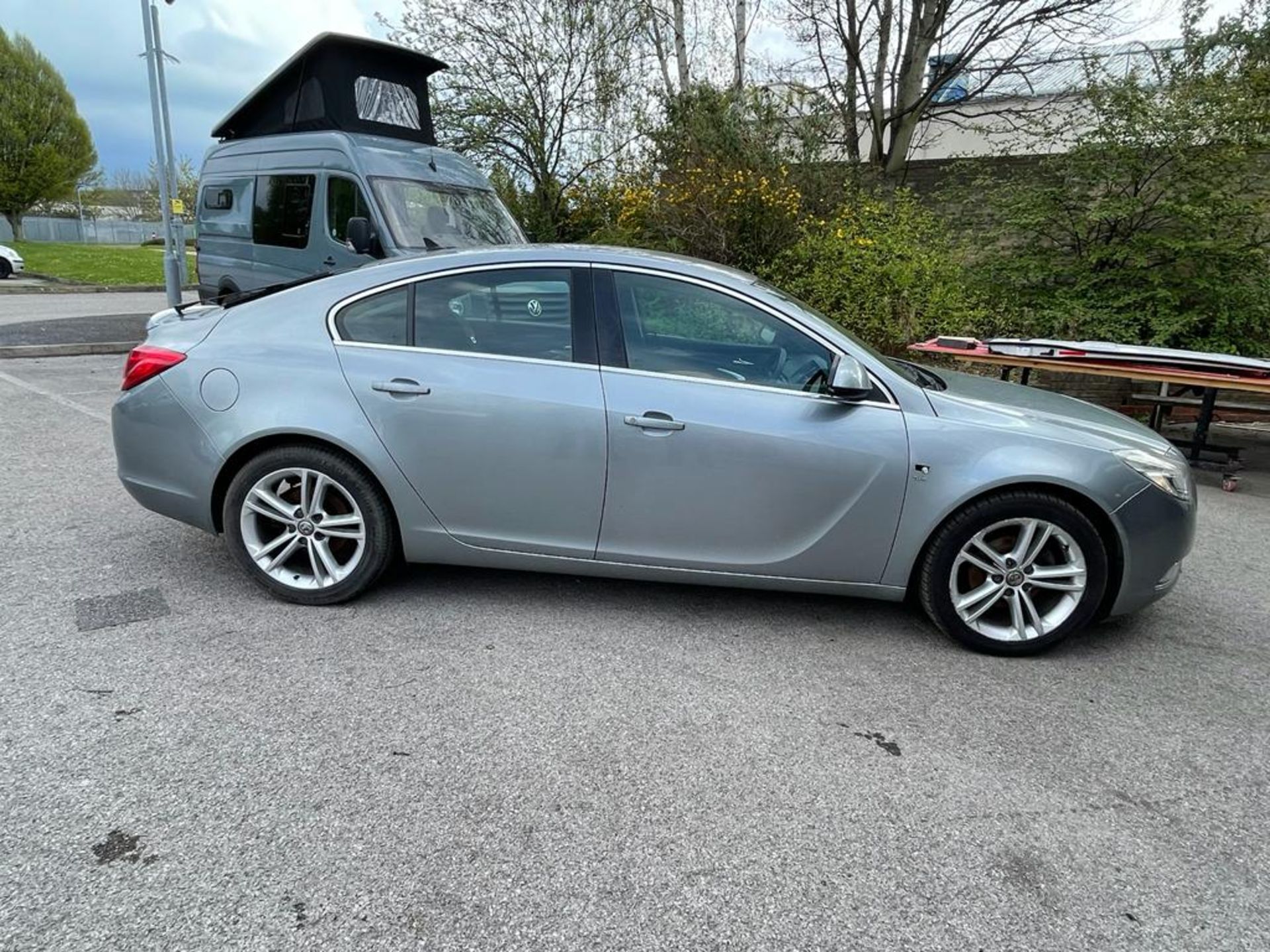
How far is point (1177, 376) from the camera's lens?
598cm

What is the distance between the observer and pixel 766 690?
10.0 feet

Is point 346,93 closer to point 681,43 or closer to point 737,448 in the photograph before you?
point 737,448

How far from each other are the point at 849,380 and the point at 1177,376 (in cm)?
415

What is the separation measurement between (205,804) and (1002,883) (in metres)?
2.17

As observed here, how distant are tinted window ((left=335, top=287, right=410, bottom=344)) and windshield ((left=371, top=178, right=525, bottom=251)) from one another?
14.2 feet

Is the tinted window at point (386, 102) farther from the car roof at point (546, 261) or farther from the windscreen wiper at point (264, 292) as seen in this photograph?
the car roof at point (546, 261)

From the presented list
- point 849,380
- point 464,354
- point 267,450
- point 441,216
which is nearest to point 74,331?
point 441,216

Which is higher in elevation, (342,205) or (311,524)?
(342,205)

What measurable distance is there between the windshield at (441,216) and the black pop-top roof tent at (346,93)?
1.04m

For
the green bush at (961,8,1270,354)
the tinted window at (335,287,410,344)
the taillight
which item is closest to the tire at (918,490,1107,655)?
the tinted window at (335,287,410,344)

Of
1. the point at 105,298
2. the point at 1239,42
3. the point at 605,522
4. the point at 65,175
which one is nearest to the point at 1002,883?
the point at 605,522

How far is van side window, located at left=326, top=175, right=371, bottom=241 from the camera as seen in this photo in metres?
8.10

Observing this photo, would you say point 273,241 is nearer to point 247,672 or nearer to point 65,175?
point 247,672

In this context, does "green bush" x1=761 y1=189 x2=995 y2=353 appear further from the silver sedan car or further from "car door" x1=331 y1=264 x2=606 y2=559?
"car door" x1=331 y1=264 x2=606 y2=559
